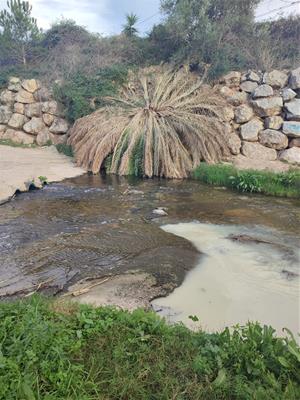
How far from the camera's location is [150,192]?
9664 mm

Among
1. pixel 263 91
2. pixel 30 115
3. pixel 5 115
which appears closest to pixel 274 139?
pixel 263 91

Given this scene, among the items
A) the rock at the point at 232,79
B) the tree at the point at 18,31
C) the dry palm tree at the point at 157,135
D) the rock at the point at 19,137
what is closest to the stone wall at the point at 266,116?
the rock at the point at 232,79

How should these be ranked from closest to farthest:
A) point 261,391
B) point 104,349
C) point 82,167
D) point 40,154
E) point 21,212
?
1. point 261,391
2. point 104,349
3. point 21,212
4. point 82,167
5. point 40,154

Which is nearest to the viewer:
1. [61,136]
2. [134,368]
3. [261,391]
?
[261,391]

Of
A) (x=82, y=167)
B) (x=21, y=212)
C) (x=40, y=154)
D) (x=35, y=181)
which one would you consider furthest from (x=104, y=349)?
(x=40, y=154)

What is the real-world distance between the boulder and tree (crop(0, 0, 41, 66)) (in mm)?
6485

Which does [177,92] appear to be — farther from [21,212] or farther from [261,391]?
[261,391]

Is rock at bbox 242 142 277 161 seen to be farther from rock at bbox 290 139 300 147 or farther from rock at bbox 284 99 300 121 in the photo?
rock at bbox 284 99 300 121

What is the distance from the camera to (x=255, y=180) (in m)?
9.52

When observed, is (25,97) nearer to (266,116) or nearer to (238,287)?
(266,116)

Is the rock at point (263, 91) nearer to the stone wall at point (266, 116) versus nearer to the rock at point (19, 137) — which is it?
the stone wall at point (266, 116)

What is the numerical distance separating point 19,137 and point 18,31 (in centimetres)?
867

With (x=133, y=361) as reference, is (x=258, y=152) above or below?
above

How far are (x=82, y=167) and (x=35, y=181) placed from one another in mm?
2552
